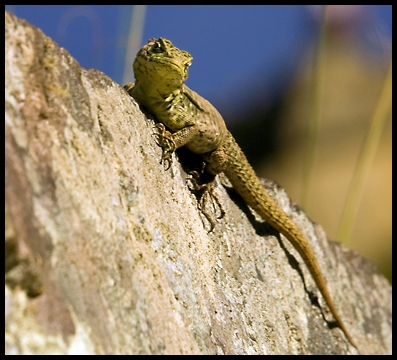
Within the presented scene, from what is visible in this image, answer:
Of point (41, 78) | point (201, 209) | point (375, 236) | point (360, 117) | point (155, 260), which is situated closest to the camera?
point (41, 78)

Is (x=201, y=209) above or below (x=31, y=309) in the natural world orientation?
below

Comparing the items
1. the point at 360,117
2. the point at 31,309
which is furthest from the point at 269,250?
the point at 360,117

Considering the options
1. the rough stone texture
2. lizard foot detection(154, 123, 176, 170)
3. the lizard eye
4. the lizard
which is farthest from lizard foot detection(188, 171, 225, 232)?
the lizard eye

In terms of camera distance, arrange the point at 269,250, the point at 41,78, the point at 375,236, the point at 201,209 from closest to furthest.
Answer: the point at 41,78, the point at 201,209, the point at 269,250, the point at 375,236

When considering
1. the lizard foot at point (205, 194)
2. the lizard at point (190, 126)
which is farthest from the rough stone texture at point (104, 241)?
the lizard at point (190, 126)

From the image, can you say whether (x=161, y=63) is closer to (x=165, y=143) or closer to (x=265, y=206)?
(x=165, y=143)
